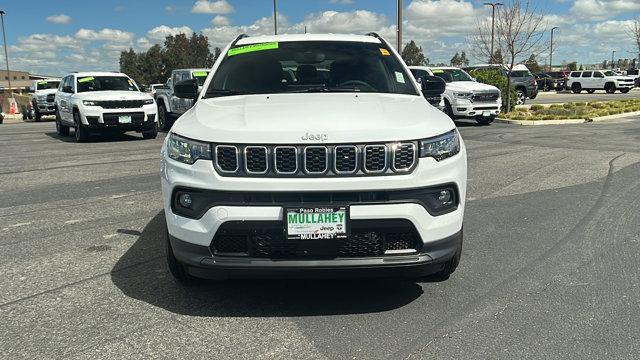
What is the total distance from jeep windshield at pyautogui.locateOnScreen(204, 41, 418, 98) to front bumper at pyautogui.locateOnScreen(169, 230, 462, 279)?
5.49ft

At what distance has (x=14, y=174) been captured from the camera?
958cm

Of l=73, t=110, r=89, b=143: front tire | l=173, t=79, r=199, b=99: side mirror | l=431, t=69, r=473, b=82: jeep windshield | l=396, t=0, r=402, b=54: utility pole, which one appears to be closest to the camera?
l=173, t=79, r=199, b=99: side mirror

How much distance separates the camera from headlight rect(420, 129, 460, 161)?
132 inches

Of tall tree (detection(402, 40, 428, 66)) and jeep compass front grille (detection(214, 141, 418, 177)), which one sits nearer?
jeep compass front grille (detection(214, 141, 418, 177))

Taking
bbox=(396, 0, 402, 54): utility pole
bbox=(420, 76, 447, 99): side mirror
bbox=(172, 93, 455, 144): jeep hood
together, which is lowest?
bbox=(172, 93, 455, 144): jeep hood

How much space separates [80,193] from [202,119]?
15.6ft

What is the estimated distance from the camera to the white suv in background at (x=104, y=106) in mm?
14102

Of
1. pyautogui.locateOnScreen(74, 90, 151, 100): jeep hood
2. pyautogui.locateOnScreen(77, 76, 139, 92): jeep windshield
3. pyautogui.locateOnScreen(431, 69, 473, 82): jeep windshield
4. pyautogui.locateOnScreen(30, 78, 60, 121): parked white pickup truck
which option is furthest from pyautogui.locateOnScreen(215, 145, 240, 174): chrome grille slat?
pyautogui.locateOnScreen(30, 78, 60, 121): parked white pickup truck

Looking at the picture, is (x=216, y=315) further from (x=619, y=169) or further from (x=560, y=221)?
(x=619, y=169)

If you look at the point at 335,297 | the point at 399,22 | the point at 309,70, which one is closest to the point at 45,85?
the point at 399,22

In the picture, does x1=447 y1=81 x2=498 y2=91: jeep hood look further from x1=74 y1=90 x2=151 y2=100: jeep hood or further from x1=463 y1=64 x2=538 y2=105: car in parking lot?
x1=463 y1=64 x2=538 y2=105: car in parking lot

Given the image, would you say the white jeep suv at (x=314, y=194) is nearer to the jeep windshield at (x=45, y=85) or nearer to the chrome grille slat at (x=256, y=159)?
the chrome grille slat at (x=256, y=159)

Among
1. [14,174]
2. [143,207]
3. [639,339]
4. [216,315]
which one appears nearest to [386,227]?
[216,315]

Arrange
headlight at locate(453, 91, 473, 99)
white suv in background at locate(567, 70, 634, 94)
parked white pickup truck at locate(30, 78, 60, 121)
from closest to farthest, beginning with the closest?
1. headlight at locate(453, 91, 473, 99)
2. parked white pickup truck at locate(30, 78, 60, 121)
3. white suv in background at locate(567, 70, 634, 94)
